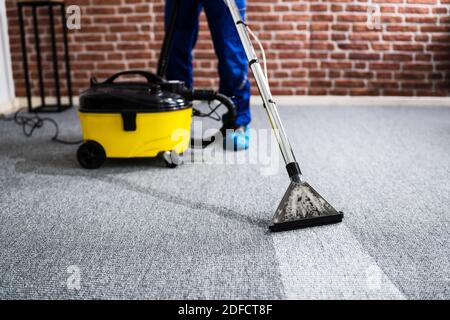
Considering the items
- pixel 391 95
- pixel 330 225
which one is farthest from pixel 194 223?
pixel 391 95

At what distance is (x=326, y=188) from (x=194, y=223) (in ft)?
1.52

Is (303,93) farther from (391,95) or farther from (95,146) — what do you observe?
(95,146)

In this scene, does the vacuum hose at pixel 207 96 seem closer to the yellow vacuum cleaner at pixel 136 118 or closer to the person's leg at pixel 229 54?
the yellow vacuum cleaner at pixel 136 118

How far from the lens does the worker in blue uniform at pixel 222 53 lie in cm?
187

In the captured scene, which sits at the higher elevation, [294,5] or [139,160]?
[294,5]

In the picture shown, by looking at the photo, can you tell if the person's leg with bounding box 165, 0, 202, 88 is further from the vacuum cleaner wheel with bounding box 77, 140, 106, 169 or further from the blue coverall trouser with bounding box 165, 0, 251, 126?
the vacuum cleaner wheel with bounding box 77, 140, 106, 169

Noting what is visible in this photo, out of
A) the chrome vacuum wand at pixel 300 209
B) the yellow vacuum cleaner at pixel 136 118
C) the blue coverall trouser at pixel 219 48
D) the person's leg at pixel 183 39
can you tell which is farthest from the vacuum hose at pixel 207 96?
the chrome vacuum wand at pixel 300 209

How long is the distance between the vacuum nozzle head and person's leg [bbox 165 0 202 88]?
3.24 feet

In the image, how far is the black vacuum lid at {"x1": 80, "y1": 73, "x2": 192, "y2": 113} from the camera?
62.7 inches

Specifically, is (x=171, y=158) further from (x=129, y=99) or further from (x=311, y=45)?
(x=311, y=45)

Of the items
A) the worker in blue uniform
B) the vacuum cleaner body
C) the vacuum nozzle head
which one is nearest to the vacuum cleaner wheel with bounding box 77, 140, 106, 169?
the vacuum cleaner body

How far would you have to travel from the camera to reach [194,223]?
120 cm

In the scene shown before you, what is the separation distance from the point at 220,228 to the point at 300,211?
187 mm
